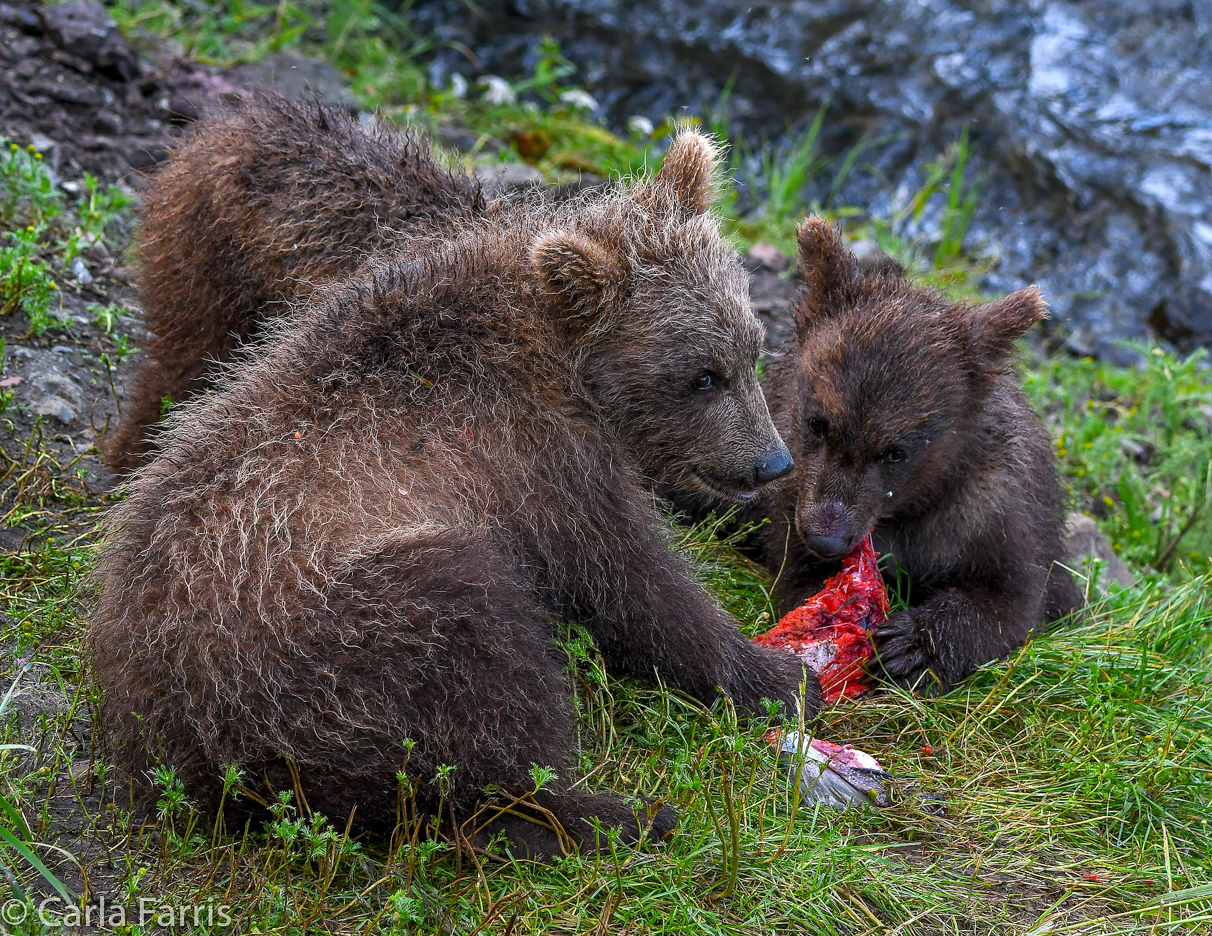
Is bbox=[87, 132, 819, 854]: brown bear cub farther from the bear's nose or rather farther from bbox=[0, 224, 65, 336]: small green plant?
bbox=[0, 224, 65, 336]: small green plant

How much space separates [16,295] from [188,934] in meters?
3.96

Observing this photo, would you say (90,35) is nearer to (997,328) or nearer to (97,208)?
(97,208)

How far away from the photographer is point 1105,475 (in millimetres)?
8258

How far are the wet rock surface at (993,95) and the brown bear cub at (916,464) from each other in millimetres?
5508

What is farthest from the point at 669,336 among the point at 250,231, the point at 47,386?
the point at 47,386

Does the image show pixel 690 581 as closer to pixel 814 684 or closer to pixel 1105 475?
pixel 814 684

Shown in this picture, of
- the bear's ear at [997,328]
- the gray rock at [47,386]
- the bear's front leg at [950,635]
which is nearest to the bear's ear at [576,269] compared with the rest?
the bear's ear at [997,328]

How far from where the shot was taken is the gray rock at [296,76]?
32.0 feet

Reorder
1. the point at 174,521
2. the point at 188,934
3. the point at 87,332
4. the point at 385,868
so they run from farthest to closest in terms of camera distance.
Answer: the point at 87,332 < the point at 174,521 < the point at 385,868 < the point at 188,934

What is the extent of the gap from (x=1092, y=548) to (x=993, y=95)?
25.4ft

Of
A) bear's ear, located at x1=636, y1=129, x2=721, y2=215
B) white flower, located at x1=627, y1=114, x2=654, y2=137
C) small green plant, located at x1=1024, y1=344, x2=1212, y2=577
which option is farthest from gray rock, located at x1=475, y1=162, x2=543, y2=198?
small green plant, located at x1=1024, y1=344, x2=1212, y2=577

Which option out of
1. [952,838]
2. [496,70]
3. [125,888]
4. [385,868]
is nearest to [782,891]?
[952,838]

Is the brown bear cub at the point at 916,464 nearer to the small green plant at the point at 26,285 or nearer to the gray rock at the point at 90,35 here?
the small green plant at the point at 26,285

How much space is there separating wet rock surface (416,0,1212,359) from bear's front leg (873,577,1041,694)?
18.6 ft
